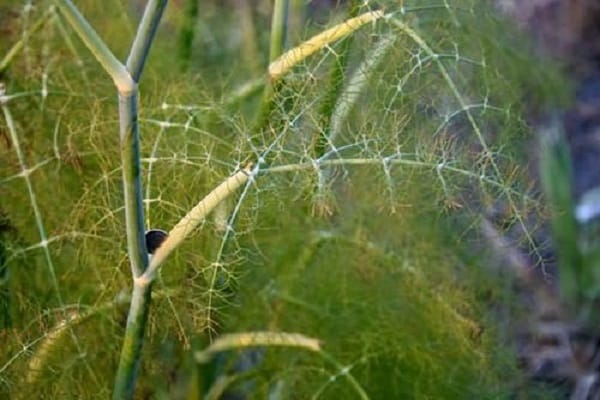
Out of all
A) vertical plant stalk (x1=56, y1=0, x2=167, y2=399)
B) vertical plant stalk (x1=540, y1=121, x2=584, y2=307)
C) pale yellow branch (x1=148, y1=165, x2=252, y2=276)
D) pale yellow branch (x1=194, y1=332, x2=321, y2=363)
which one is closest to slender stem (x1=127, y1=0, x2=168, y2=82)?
vertical plant stalk (x1=56, y1=0, x2=167, y2=399)

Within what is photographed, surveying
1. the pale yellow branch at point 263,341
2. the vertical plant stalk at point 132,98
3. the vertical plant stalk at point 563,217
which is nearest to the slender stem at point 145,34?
the vertical plant stalk at point 132,98

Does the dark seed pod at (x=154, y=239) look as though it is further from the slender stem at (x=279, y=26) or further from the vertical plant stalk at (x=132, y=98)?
the slender stem at (x=279, y=26)

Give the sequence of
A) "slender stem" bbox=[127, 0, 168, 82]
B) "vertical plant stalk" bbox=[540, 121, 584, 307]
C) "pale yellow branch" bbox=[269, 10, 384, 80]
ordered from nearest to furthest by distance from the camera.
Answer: "slender stem" bbox=[127, 0, 168, 82] → "pale yellow branch" bbox=[269, 10, 384, 80] → "vertical plant stalk" bbox=[540, 121, 584, 307]

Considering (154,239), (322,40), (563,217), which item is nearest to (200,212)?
(154,239)

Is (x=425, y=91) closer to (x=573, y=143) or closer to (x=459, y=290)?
(x=459, y=290)

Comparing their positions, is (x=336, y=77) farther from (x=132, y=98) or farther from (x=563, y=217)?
(x=563, y=217)

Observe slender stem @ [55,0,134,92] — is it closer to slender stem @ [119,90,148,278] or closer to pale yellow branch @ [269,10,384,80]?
slender stem @ [119,90,148,278]
